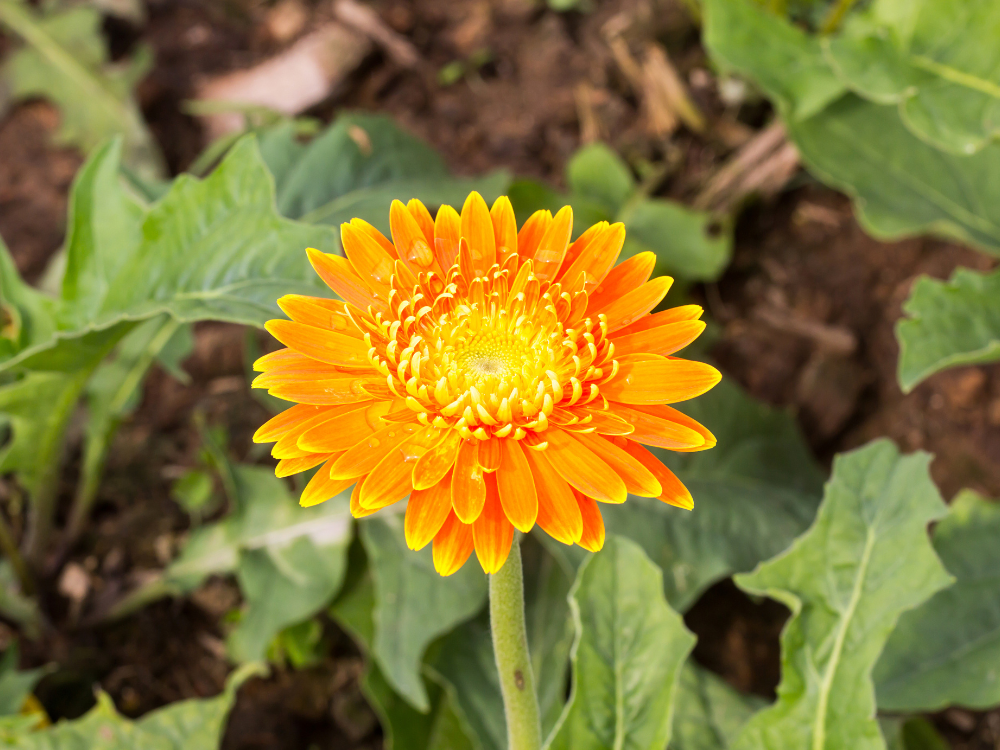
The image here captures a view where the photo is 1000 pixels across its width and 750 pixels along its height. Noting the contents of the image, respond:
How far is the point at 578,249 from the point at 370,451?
456 mm

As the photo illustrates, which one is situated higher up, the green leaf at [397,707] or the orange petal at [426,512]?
the orange petal at [426,512]

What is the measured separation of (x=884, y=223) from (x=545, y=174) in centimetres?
123

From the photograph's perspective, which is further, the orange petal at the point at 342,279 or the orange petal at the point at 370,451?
the orange petal at the point at 342,279

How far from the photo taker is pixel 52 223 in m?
3.16

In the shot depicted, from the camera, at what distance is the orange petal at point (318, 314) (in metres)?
1.26

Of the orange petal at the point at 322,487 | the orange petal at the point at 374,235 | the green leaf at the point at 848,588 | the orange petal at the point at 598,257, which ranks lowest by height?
the green leaf at the point at 848,588

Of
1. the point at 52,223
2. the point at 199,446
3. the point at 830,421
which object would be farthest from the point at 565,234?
the point at 52,223

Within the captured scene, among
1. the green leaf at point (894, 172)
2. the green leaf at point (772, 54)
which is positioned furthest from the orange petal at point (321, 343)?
the green leaf at point (894, 172)

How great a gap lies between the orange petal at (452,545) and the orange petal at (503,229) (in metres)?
0.42

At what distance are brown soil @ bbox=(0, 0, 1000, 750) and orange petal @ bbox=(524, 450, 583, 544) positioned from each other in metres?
1.44

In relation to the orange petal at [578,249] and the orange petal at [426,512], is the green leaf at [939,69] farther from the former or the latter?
the orange petal at [426,512]

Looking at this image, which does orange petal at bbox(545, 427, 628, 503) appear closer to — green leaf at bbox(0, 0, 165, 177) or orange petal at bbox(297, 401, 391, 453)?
orange petal at bbox(297, 401, 391, 453)

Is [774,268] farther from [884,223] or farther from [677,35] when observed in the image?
[677,35]

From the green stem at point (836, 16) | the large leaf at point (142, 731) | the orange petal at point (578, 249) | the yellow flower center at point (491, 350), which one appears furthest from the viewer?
the green stem at point (836, 16)
